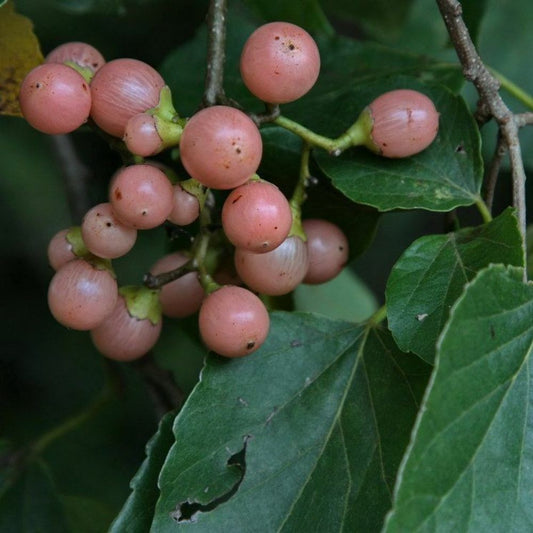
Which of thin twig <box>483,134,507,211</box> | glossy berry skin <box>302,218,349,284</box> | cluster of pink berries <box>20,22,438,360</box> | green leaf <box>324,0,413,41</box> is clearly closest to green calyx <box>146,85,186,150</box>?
cluster of pink berries <box>20,22,438,360</box>

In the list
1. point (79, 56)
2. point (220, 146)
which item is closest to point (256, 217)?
point (220, 146)

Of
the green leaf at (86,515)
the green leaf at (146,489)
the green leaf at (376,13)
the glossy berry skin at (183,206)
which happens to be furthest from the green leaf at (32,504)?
the green leaf at (376,13)

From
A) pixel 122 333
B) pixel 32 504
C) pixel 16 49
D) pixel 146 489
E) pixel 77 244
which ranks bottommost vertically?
pixel 32 504

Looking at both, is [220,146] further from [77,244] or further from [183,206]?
[77,244]

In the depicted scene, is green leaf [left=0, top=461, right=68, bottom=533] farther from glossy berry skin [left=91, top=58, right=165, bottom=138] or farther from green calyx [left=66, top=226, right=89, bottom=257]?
glossy berry skin [left=91, top=58, right=165, bottom=138]

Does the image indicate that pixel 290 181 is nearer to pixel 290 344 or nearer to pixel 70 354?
pixel 290 344

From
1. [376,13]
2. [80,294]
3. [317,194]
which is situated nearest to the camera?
[80,294]

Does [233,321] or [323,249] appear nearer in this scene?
[233,321]
